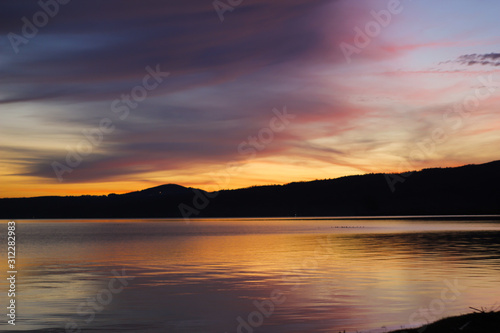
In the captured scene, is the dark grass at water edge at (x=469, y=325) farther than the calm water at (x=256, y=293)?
No

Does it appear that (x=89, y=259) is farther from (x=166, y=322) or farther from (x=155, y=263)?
(x=166, y=322)

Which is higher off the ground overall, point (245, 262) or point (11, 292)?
point (245, 262)

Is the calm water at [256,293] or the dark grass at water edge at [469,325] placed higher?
the calm water at [256,293]

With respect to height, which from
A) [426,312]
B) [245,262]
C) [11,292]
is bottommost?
[426,312]

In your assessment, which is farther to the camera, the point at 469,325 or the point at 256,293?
the point at 256,293

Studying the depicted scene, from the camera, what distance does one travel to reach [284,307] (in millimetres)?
32344

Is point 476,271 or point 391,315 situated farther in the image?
point 476,271

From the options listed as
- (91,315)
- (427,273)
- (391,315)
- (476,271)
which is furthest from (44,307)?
(476,271)

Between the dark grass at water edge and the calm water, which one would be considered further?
the calm water

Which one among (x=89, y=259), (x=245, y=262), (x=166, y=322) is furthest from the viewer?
(x=89, y=259)

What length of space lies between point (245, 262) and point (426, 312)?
32.3 metres

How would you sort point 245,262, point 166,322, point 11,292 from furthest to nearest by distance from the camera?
point 245,262, point 11,292, point 166,322

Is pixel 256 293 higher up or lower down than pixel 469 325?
higher up

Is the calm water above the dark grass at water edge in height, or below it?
above
